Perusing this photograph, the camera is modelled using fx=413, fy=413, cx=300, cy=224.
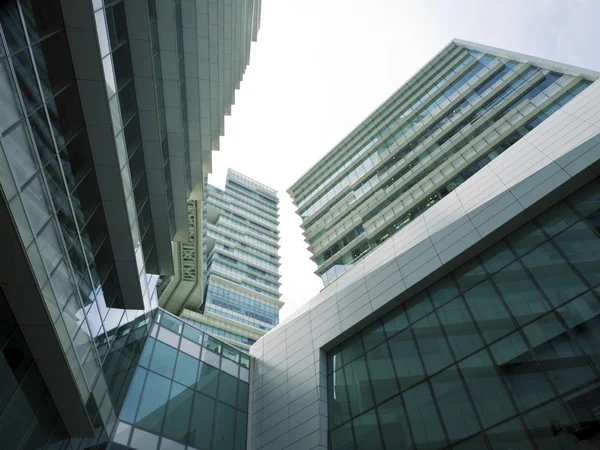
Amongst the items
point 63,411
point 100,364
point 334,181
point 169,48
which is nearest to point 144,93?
point 169,48

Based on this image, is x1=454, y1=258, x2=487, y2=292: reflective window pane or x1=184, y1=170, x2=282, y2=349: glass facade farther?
x1=184, y1=170, x2=282, y2=349: glass facade

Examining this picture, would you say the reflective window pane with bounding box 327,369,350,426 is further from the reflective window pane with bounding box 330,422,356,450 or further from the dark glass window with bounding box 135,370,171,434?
the dark glass window with bounding box 135,370,171,434

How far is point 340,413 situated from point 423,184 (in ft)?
75.5

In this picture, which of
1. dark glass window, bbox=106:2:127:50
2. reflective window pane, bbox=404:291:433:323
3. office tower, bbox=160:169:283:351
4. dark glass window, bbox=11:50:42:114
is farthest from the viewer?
office tower, bbox=160:169:283:351

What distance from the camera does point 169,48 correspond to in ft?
63.6

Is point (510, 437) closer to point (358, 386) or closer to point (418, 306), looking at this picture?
point (418, 306)

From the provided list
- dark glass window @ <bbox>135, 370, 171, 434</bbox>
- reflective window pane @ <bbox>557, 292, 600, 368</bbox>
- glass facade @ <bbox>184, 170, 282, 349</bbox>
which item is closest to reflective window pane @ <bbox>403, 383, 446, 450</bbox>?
reflective window pane @ <bbox>557, 292, 600, 368</bbox>

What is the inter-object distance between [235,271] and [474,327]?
7810cm

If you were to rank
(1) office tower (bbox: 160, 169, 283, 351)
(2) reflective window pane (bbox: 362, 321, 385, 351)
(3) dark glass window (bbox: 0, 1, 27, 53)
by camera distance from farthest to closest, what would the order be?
(1) office tower (bbox: 160, 169, 283, 351) → (2) reflective window pane (bbox: 362, 321, 385, 351) → (3) dark glass window (bbox: 0, 1, 27, 53)

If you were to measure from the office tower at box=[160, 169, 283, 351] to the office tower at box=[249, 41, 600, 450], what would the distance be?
2707 cm

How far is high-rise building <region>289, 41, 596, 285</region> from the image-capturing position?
33250mm

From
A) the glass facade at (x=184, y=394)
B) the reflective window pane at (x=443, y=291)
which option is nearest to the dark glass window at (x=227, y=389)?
the glass facade at (x=184, y=394)

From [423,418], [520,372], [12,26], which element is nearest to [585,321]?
[520,372]

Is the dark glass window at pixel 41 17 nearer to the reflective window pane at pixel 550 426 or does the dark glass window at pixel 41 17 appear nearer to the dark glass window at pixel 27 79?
the dark glass window at pixel 27 79
